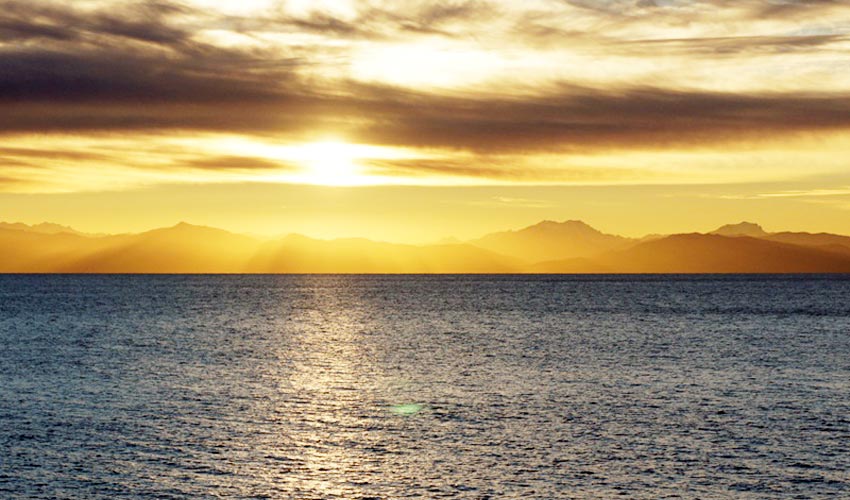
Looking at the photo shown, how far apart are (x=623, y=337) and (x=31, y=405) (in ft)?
256

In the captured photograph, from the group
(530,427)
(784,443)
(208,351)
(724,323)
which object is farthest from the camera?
(724,323)

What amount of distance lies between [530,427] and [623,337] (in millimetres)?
69125

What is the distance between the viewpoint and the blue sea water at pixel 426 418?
125 feet

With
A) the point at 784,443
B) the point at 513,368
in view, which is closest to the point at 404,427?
the point at 784,443

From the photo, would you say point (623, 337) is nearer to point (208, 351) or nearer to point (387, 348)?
point (387, 348)

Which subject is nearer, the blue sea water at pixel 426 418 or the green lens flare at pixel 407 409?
the blue sea water at pixel 426 418

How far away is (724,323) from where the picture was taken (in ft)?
483

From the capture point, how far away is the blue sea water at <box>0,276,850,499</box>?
125 ft

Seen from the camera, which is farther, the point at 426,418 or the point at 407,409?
the point at 407,409

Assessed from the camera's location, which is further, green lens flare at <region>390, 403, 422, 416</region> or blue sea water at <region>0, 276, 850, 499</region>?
green lens flare at <region>390, 403, 422, 416</region>

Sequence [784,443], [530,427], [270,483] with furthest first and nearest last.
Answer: [530,427] → [784,443] → [270,483]

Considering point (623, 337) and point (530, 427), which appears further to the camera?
point (623, 337)

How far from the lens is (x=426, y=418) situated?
52.9 meters

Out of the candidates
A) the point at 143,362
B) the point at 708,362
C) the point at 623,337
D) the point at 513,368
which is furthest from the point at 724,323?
the point at 143,362
